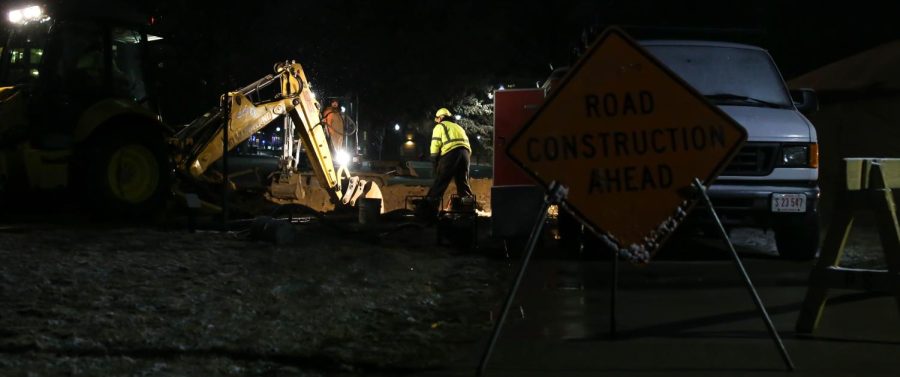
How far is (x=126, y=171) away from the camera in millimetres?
13031

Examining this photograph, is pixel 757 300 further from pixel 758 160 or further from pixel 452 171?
pixel 452 171

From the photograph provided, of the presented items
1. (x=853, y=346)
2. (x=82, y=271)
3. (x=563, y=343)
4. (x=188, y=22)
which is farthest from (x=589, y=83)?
(x=188, y=22)

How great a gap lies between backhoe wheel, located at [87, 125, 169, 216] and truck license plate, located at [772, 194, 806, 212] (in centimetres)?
828

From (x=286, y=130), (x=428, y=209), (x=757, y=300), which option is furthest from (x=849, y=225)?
(x=286, y=130)

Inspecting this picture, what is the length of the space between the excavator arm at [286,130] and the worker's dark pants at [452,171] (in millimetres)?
2302

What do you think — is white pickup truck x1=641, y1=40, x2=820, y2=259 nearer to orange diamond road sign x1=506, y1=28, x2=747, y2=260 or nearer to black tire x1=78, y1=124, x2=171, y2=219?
orange diamond road sign x1=506, y1=28, x2=747, y2=260

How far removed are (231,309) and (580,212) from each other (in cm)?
290

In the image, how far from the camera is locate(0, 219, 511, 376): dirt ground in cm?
571

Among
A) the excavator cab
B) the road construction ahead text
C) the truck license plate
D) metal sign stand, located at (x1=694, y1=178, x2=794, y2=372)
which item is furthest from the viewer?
the excavator cab

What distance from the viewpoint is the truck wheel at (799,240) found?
10.2 meters

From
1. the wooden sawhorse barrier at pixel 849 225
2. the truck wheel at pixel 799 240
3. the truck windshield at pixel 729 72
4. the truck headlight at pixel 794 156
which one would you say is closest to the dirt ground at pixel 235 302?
the truck wheel at pixel 799 240

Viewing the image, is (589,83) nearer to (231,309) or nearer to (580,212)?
(580,212)

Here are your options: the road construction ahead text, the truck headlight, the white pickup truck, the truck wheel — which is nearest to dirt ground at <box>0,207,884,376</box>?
the truck wheel

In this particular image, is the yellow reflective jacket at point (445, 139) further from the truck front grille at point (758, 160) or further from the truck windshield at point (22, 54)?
the truck windshield at point (22, 54)
